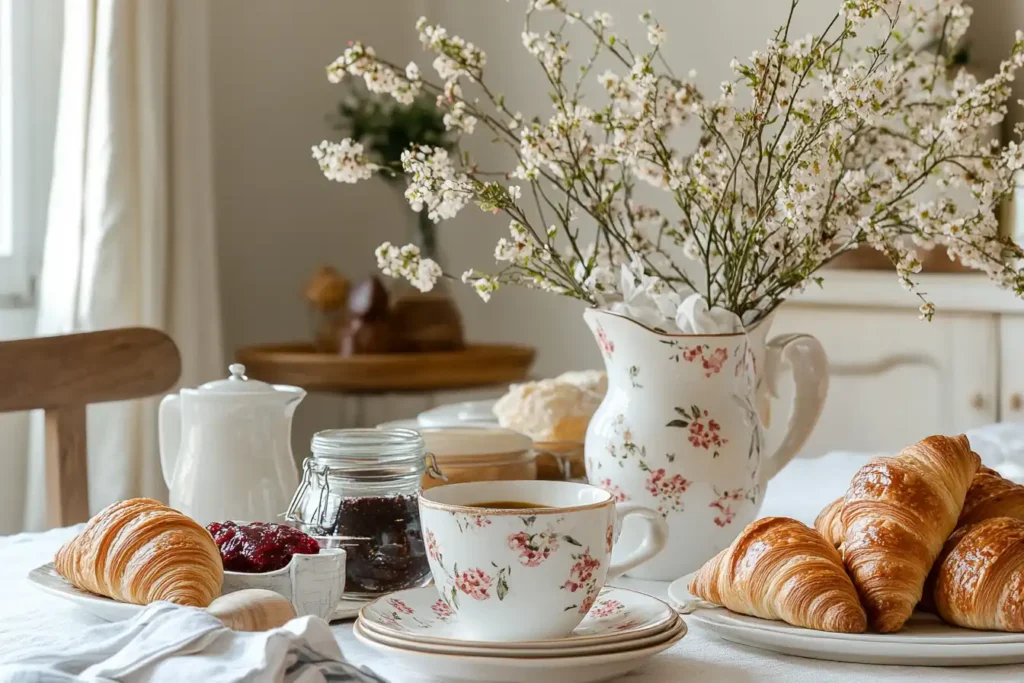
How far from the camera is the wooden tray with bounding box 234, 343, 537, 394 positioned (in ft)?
8.55

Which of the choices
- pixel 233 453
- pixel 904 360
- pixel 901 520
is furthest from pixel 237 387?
pixel 904 360

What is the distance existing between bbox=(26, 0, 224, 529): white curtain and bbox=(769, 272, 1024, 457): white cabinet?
1345mm

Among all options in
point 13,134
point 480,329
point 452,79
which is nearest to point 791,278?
point 452,79

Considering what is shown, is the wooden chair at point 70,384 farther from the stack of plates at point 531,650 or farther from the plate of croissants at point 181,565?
the stack of plates at point 531,650

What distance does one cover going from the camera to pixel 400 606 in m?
0.79

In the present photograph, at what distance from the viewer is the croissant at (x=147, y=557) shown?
0.77 m

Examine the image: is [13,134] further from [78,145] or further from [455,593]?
[455,593]

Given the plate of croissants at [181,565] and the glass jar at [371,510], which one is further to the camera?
the glass jar at [371,510]

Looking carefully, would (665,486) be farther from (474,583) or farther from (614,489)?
(474,583)

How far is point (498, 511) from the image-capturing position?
28.4 inches

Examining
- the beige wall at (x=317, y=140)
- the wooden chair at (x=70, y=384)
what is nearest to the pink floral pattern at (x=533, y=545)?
the wooden chair at (x=70, y=384)

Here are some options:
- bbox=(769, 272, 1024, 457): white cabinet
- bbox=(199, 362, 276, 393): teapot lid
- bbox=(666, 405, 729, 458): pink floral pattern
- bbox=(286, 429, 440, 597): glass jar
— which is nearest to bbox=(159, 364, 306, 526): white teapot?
bbox=(199, 362, 276, 393): teapot lid

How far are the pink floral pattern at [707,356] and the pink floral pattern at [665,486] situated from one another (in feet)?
0.28

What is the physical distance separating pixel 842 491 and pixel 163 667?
88 centimetres
